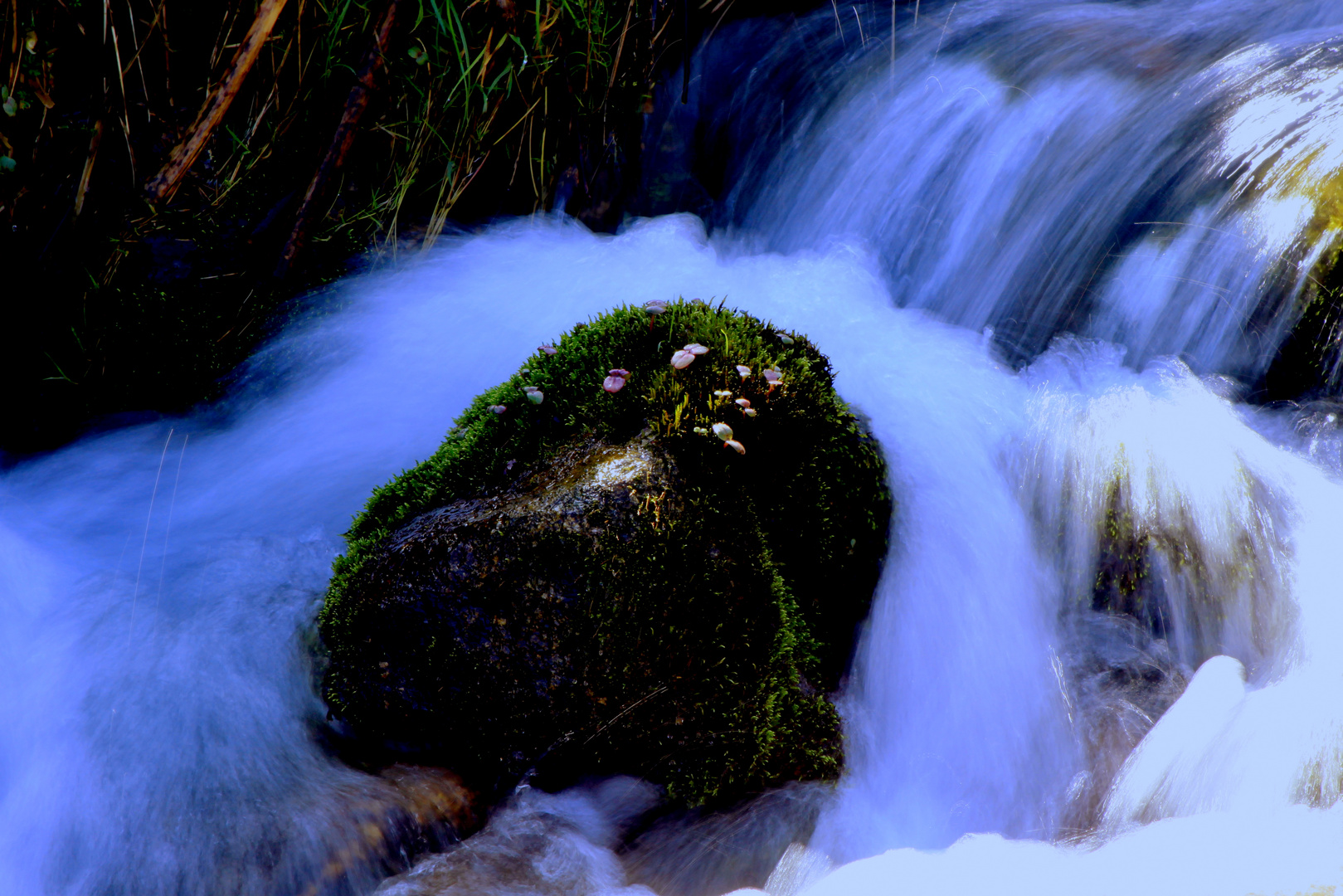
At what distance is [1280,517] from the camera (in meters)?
3.30

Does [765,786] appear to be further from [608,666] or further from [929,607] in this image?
[929,607]

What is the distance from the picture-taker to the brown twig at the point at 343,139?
4461 mm

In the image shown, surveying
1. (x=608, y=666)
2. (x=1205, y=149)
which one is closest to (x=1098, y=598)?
(x=608, y=666)

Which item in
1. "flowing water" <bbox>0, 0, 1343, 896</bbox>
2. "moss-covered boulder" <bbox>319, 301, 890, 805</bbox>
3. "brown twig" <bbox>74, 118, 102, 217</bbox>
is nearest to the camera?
"flowing water" <bbox>0, 0, 1343, 896</bbox>

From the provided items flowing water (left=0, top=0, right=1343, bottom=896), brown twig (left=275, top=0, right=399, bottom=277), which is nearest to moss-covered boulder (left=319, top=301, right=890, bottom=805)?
flowing water (left=0, top=0, right=1343, bottom=896)

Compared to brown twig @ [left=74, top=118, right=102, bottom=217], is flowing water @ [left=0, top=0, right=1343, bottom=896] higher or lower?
lower

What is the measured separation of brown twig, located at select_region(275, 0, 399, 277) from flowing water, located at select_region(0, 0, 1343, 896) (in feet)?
1.26

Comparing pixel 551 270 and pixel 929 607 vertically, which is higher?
pixel 551 270

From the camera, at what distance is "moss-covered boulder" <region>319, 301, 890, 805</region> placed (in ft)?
9.32

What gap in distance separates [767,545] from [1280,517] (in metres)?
2.10

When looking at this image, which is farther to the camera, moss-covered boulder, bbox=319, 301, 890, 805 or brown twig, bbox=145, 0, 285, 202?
brown twig, bbox=145, 0, 285, 202

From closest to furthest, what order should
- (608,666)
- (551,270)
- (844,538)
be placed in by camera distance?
(608,666) → (844,538) → (551,270)

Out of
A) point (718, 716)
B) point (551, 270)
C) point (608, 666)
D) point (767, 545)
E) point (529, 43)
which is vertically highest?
point (529, 43)

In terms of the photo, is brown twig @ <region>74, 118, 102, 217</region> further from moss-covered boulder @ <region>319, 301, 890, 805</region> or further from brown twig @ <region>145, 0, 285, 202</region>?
moss-covered boulder @ <region>319, 301, 890, 805</region>
